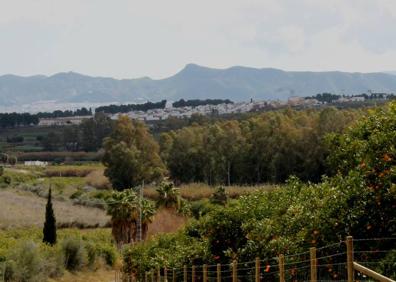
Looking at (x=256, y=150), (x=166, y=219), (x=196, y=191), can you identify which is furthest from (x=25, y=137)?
(x=166, y=219)

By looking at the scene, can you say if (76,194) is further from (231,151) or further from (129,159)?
(231,151)

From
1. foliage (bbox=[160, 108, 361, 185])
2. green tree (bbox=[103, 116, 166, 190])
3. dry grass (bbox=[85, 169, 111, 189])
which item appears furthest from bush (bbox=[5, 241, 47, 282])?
dry grass (bbox=[85, 169, 111, 189])

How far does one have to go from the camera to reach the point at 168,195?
54562mm

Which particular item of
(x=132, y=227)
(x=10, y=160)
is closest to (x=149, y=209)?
(x=132, y=227)

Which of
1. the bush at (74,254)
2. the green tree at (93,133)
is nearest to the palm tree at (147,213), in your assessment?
the bush at (74,254)

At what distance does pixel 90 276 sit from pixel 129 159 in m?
38.7

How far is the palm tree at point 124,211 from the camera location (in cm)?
4947

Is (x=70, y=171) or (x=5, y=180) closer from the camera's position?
(x=5, y=180)

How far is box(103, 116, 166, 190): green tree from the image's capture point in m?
81.9

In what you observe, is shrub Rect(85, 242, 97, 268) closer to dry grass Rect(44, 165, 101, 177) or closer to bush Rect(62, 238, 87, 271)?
bush Rect(62, 238, 87, 271)

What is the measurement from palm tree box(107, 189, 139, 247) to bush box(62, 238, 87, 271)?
6538 mm

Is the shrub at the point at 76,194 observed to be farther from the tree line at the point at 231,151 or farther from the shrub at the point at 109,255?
the shrub at the point at 109,255

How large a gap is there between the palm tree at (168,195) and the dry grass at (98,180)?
35.9 metres

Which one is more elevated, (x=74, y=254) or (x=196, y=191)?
(x=74, y=254)
